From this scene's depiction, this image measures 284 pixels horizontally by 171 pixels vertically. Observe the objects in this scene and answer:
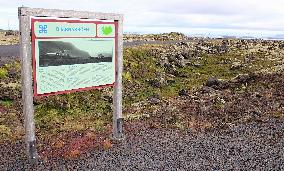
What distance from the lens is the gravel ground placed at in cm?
1095

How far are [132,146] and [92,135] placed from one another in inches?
73.0

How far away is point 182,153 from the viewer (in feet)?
39.4

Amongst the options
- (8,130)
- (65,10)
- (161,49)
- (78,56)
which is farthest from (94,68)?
(161,49)

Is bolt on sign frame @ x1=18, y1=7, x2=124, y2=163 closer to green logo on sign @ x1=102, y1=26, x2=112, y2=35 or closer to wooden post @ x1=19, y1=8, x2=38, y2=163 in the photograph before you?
wooden post @ x1=19, y1=8, x2=38, y2=163

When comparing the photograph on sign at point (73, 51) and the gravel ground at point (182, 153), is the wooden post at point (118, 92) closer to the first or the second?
the photograph on sign at point (73, 51)

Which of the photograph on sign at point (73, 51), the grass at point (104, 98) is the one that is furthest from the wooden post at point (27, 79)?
the grass at point (104, 98)

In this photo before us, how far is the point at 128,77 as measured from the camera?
27859 millimetres

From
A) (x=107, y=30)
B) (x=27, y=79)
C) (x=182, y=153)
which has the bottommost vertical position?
(x=182, y=153)

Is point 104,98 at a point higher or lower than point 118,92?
lower

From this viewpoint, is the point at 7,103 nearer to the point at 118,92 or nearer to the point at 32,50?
the point at 118,92

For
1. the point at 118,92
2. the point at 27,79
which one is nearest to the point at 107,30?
the point at 118,92

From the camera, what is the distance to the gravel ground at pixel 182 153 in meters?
11.0

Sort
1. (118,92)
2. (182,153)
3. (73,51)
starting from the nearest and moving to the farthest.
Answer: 1. (182,153)
2. (73,51)
3. (118,92)

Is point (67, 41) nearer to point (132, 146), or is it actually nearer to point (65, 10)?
point (65, 10)
